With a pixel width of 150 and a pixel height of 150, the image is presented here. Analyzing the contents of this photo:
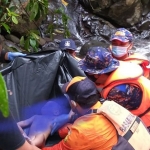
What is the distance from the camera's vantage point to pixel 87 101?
2162 mm

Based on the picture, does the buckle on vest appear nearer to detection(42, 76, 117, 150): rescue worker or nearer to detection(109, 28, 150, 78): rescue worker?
detection(42, 76, 117, 150): rescue worker

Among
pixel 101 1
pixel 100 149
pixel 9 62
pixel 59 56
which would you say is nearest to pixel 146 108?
pixel 100 149

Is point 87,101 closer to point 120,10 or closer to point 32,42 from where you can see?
point 32,42

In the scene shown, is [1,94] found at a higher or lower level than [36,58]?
higher

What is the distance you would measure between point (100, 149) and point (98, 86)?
1.80ft

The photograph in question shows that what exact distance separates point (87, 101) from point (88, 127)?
7.5 inches

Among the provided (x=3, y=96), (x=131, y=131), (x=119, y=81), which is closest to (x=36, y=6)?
(x=119, y=81)

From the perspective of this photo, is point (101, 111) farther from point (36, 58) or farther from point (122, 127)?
point (36, 58)

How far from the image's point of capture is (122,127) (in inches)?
78.2

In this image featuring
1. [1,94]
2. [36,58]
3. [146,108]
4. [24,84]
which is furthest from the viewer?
[36,58]

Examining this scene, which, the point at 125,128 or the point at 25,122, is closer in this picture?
the point at 125,128

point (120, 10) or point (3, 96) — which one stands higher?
point (3, 96)

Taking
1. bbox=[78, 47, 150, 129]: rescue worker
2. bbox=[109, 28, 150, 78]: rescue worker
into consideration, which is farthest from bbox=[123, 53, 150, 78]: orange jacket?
bbox=[78, 47, 150, 129]: rescue worker

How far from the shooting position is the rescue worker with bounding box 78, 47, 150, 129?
92.9 inches
